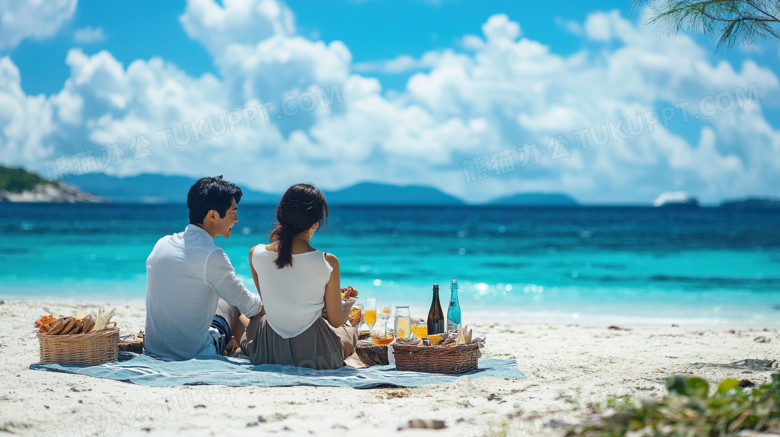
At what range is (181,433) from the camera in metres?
2.74

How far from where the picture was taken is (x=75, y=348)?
4000 millimetres

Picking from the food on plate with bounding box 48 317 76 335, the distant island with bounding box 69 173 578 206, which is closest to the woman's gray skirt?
the food on plate with bounding box 48 317 76 335

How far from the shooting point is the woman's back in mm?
3867

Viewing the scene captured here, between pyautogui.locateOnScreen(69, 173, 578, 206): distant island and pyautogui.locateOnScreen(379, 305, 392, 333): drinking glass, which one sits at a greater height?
pyautogui.locateOnScreen(69, 173, 578, 206): distant island

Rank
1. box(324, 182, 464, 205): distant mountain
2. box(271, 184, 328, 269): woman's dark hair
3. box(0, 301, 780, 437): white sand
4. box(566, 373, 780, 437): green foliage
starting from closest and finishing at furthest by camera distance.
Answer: box(566, 373, 780, 437): green foliage → box(0, 301, 780, 437): white sand → box(271, 184, 328, 269): woman's dark hair → box(324, 182, 464, 205): distant mountain

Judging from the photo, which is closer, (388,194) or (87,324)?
(87,324)

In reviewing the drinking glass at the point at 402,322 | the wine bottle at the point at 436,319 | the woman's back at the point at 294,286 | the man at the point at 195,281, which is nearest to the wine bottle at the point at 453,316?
the wine bottle at the point at 436,319

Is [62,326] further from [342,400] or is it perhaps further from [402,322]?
[402,322]

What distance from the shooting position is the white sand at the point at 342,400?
2.80 metres

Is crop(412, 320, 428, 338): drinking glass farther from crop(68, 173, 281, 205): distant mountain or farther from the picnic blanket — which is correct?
crop(68, 173, 281, 205): distant mountain

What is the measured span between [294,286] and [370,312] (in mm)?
850

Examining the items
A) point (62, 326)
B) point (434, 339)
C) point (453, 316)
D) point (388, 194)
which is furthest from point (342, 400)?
point (388, 194)

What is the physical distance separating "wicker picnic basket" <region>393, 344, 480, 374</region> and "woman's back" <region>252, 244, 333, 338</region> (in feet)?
2.47

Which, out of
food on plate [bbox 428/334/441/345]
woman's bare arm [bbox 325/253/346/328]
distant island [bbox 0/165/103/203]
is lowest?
food on plate [bbox 428/334/441/345]
